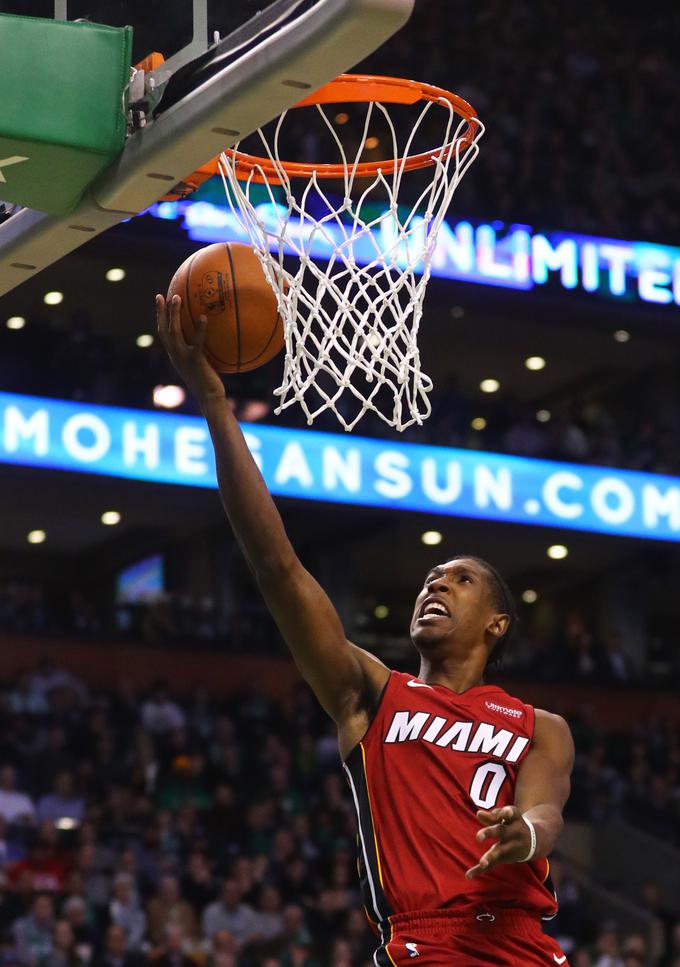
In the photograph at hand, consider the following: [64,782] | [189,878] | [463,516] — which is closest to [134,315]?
[463,516]

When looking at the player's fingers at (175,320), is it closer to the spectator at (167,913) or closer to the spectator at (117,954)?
the spectator at (117,954)

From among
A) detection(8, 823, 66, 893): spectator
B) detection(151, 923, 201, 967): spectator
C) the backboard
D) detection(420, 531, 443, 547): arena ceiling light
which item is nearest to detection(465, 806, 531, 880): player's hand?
the backboard

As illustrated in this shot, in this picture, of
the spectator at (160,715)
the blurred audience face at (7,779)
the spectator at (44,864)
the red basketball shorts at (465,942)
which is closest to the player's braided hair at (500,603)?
the red basketball shorts at (465,942)

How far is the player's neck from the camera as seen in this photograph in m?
3.71

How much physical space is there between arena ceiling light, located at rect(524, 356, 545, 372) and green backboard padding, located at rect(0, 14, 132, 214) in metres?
17.1

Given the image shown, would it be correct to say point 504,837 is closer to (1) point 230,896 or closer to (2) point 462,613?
(2) point 462,613

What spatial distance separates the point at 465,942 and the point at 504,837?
1.39ft

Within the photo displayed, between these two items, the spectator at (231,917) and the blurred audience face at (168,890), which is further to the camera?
the spectator at (231,917)

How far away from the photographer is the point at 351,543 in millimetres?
18969

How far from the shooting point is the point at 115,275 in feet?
55.5

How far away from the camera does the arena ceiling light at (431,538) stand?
1839 cm

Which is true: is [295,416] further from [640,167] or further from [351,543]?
[640,167]

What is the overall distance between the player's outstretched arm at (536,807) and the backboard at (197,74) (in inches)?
55.3

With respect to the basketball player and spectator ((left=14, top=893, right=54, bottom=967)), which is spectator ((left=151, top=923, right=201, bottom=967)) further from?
the basketball player
